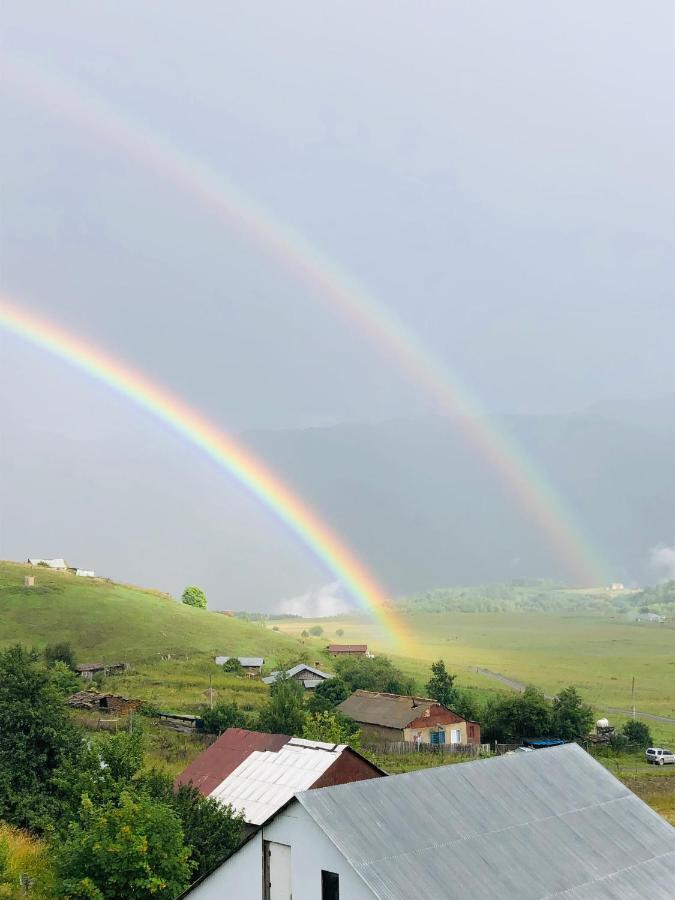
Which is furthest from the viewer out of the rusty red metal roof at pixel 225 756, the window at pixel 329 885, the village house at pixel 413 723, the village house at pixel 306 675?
the village house at pixel 306 675

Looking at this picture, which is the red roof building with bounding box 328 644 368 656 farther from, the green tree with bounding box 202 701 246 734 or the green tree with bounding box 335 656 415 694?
the green tree with bounding box 202 701 246 734

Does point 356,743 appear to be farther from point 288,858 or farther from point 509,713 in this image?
point 288,858

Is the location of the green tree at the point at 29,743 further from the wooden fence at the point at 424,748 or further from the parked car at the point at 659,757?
the parked car at the point at 659,757

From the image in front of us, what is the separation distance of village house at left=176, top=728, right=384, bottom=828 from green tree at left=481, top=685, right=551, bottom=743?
31.5 metres

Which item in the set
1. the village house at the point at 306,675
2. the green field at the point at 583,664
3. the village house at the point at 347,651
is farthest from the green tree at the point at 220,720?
the village house at the point at 347,651

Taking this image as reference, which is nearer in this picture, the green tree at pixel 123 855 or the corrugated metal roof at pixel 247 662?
the green tree at pixel 123 855

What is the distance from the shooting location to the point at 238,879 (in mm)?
18719

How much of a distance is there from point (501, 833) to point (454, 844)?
1534 millimetres

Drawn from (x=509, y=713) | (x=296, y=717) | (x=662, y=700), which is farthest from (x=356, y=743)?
(x=662, y=700)

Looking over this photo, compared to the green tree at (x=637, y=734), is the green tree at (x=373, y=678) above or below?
above

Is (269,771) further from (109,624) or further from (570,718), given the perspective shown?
(109,624)

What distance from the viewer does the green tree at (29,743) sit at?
3062 centimetres

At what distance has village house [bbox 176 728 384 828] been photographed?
98.4 feet

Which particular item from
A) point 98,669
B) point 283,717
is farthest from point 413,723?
point 98,669
